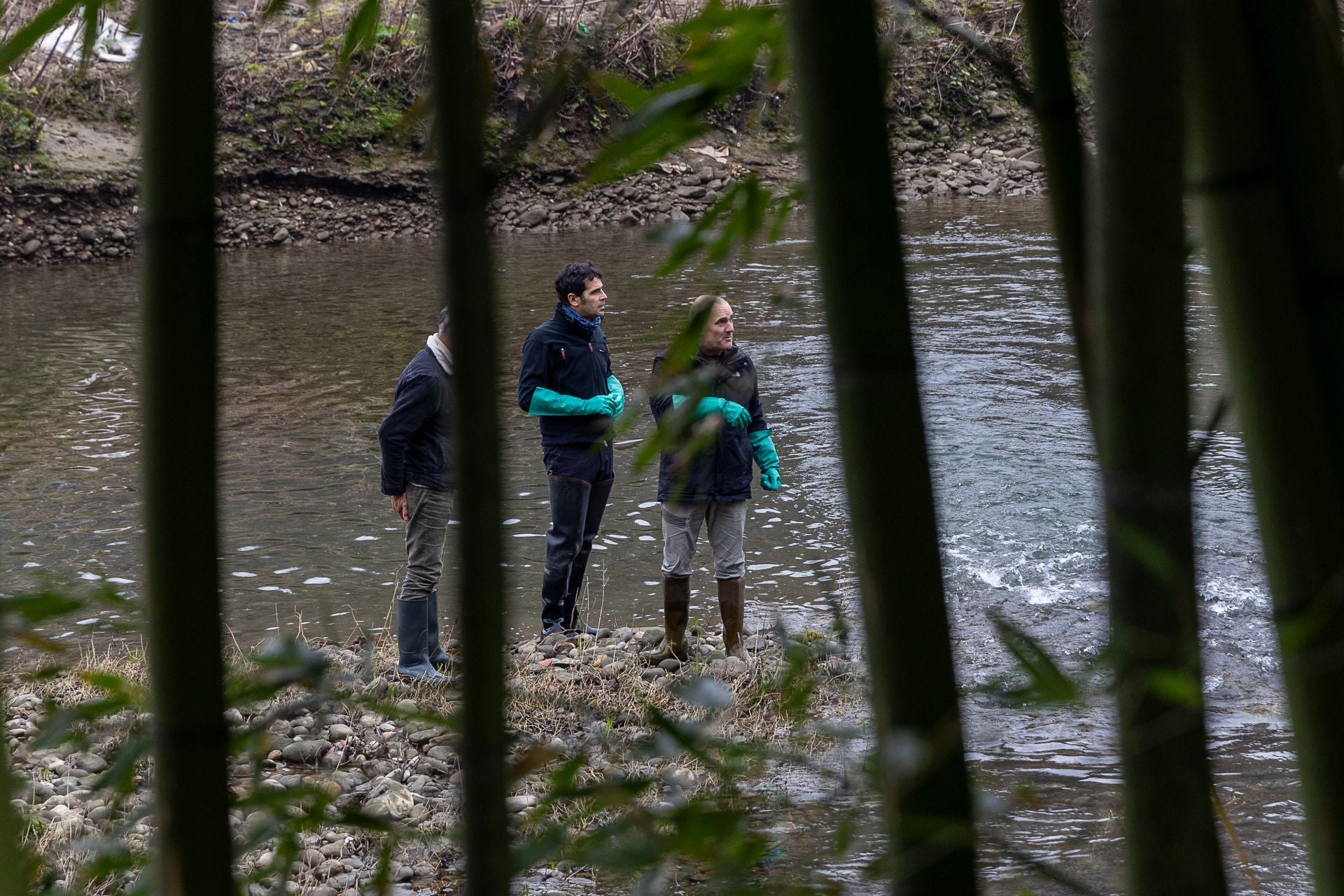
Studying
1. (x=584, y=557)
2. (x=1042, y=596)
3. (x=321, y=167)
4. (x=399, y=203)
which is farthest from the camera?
(x=399, y=203)

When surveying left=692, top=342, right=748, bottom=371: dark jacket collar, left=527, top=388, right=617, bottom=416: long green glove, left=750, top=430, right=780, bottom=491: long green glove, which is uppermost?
left=692, top=342, right=748, bottom=371: dark jacket collar

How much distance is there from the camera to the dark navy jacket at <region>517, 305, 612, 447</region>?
646 cm

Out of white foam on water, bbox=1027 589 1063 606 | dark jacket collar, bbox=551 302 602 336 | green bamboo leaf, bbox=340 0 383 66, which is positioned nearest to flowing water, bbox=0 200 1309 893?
white foam on water, bbox=1027 589 1063 606

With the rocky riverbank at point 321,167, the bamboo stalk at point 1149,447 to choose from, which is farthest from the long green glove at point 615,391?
the rocky riverbank at point 321,167

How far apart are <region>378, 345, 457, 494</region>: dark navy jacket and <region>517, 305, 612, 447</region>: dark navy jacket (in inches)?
21.1

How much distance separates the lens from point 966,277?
18.6 m

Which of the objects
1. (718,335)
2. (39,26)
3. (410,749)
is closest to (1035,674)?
(39,26)

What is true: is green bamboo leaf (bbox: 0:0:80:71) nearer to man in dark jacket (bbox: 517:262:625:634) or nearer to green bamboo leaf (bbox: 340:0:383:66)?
green bamboo leaf (bbox: 340:0:383:66)

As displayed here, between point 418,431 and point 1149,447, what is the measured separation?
17.7 ft

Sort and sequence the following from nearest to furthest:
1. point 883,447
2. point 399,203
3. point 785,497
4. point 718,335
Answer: point 883,447
point 718,335
point 785,497
point 399,203

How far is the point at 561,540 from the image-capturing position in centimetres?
679

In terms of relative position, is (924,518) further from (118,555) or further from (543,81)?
(118,555)

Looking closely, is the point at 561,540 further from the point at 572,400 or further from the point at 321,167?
the point at 321,167

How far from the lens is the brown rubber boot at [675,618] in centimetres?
643
